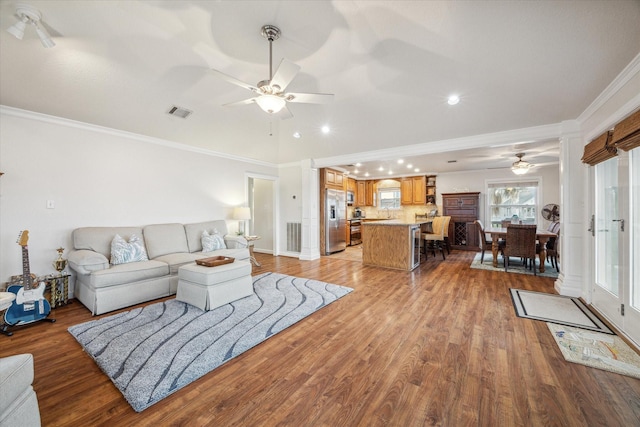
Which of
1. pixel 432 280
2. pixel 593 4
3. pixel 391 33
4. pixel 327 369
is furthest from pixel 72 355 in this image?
pixel 593 4

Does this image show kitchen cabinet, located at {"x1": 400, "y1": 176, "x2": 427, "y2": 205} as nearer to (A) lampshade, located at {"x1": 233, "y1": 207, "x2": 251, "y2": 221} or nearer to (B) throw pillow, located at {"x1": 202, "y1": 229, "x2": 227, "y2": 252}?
(A) lampshade, located at {"x1": 233, "y1": 207, "x2": 251, "y2": 221}

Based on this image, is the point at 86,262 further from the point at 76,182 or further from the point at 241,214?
the point at 241,214

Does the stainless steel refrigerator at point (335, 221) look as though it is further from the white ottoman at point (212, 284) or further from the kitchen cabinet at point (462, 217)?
the white ottoman at point (212, 284)

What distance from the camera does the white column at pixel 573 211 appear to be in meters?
3.44

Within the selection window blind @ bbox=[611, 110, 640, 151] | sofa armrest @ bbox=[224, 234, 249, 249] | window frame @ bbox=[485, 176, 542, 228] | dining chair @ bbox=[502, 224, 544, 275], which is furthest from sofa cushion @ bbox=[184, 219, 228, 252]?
window frame @ bbox=[485, 176, 542, 228]

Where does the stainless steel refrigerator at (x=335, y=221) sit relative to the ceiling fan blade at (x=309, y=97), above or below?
below

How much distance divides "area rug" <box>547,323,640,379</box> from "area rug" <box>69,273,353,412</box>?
90.2 inches

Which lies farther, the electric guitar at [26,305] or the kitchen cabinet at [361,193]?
the kitchen cabinet at [361,193]

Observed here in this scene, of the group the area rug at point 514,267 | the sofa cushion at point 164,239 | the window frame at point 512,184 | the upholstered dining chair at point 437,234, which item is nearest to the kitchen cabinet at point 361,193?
the upholstered dining chair at point 437,234

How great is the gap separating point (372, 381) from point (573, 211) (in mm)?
3862

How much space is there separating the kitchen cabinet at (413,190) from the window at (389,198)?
1.32 ft

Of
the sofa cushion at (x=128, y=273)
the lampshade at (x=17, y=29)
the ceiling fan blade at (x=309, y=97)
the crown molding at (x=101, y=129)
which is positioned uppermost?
the lampshade at (x=17, y=29)

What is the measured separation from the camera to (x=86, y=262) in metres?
2.94

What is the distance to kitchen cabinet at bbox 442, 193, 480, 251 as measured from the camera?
284 inches
